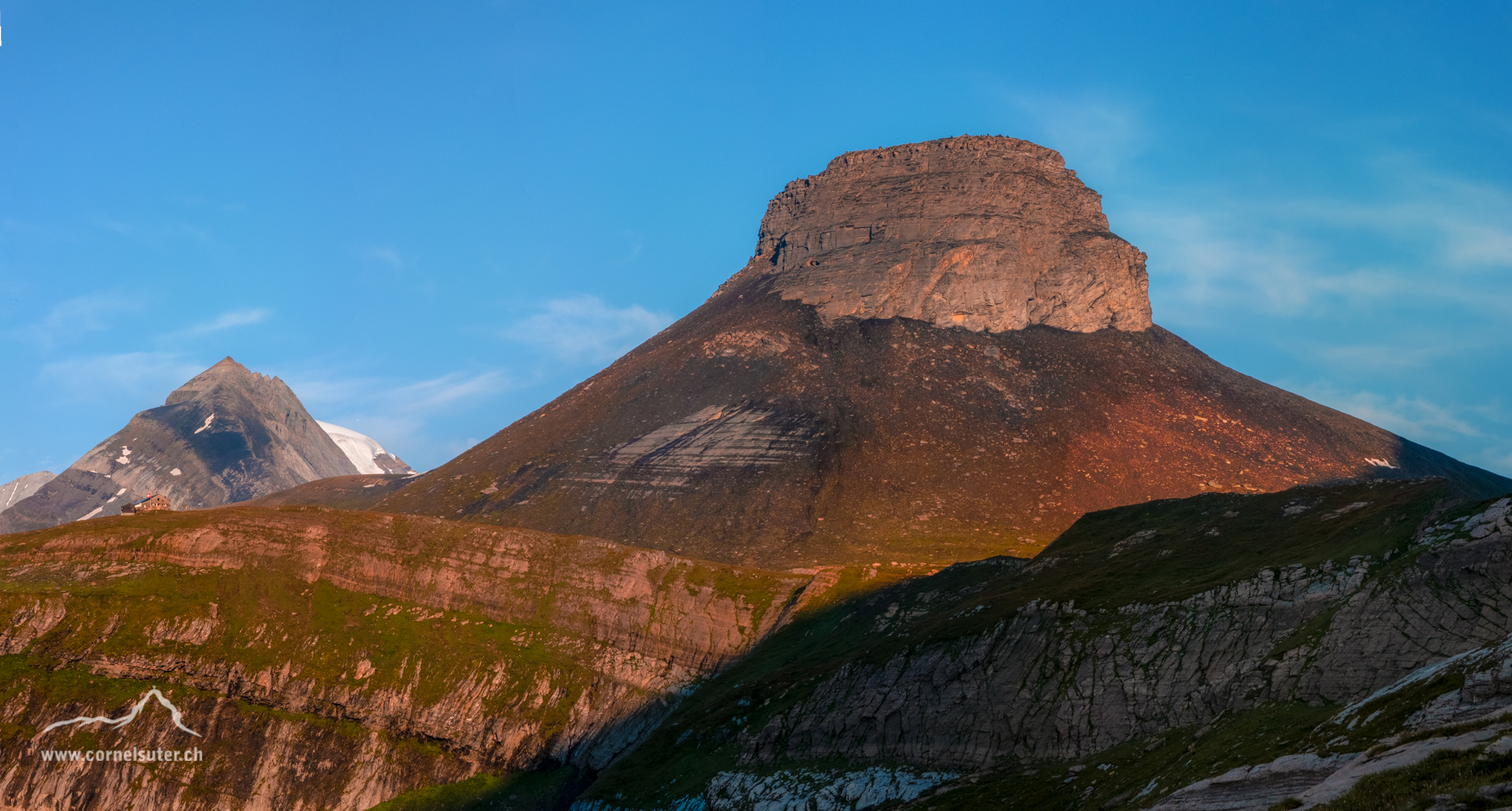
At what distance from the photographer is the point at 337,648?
103 metres

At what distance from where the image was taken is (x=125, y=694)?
94562 mm

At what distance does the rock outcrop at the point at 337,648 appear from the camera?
92.1 metres

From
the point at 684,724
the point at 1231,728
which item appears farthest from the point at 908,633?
the point at 1231,728

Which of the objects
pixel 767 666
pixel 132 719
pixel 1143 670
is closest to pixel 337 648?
pixel 132 719

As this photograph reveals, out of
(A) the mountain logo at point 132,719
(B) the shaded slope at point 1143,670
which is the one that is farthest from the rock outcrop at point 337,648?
(B) the shaded slope at point 1143,670

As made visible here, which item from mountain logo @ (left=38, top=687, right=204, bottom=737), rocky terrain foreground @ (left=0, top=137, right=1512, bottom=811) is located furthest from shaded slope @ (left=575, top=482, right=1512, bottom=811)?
mountain logo @ (left=38, top=687, right=204, bottom=737)

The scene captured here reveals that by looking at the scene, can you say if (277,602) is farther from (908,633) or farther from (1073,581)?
(1073,581)

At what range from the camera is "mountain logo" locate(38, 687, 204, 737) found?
9112 centimetres

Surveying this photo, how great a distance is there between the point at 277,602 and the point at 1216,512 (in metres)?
93.5

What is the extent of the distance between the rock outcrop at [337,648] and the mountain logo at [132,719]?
1.75ft

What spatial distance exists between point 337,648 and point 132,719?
1823 cm

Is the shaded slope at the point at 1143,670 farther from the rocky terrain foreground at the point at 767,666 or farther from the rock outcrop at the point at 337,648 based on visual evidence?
the rock outcrop at the point at 337,648

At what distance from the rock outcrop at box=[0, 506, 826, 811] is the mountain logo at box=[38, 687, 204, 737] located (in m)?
0.53

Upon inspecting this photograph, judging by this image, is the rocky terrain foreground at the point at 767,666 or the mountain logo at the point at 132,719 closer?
the rocky terrain foreground at the point at 767,666
